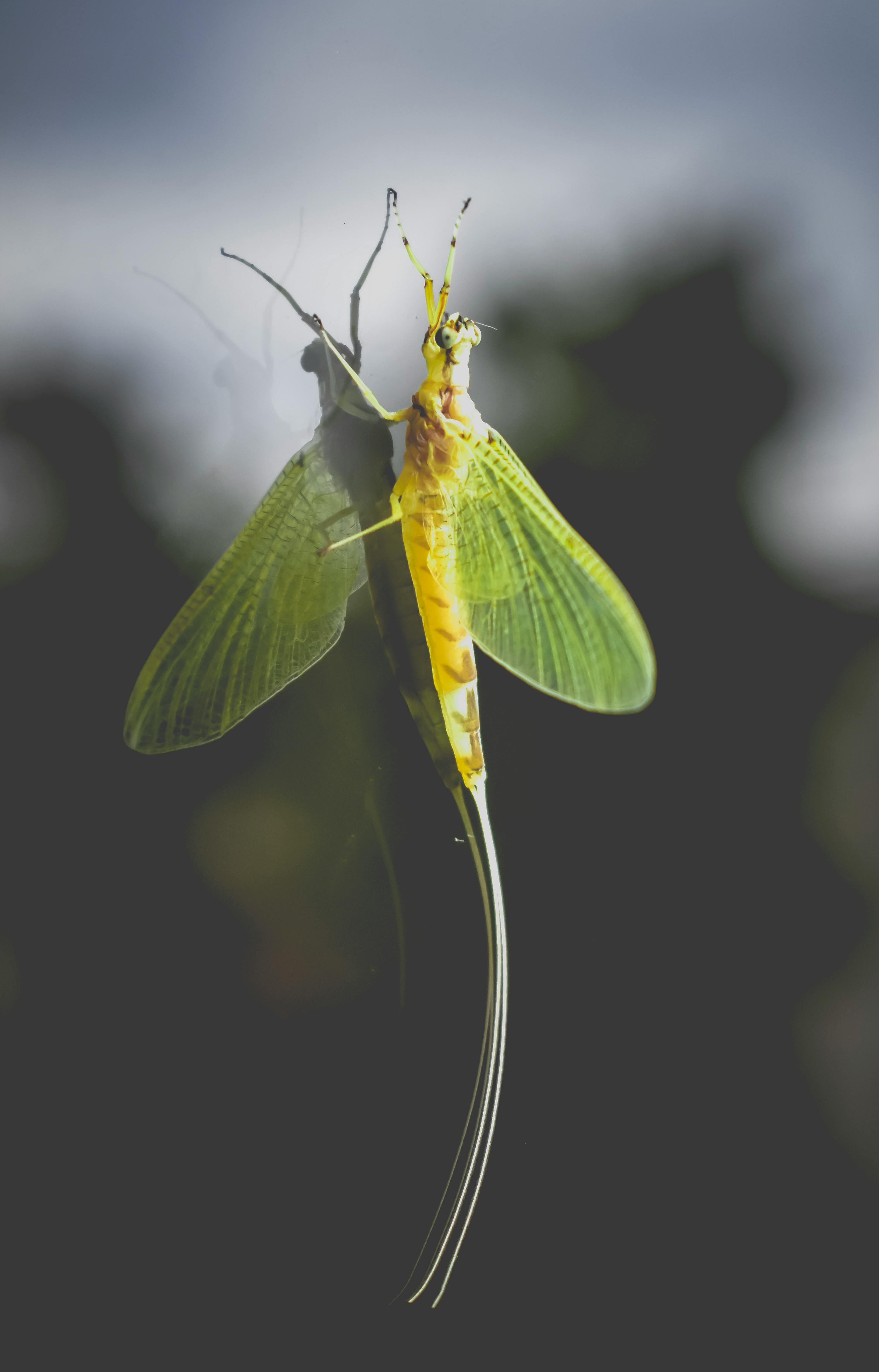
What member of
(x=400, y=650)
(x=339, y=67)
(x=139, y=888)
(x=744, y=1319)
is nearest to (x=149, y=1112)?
(x=139, y=888)

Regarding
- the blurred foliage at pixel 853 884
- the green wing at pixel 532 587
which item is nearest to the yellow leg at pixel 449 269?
the green wing at pixel 532 587

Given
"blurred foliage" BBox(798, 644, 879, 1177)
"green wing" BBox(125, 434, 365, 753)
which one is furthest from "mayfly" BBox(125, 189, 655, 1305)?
"blurred foliage" BBox(798, 644, 879, 1177)

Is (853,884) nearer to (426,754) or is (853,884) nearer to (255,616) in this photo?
(426,754)

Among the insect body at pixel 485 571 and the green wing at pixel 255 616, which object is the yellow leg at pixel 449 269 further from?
the green wing at pixel 255 616

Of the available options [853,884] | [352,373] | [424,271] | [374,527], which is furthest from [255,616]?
[853,884]

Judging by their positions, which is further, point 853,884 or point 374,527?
point 853,884

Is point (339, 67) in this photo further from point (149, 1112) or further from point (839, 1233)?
point (839, 1233)

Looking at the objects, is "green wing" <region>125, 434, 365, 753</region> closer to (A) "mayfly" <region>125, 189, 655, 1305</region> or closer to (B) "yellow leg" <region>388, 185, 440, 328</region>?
(A) "mayfly" <region>125, 189, 655, 1305</region>
